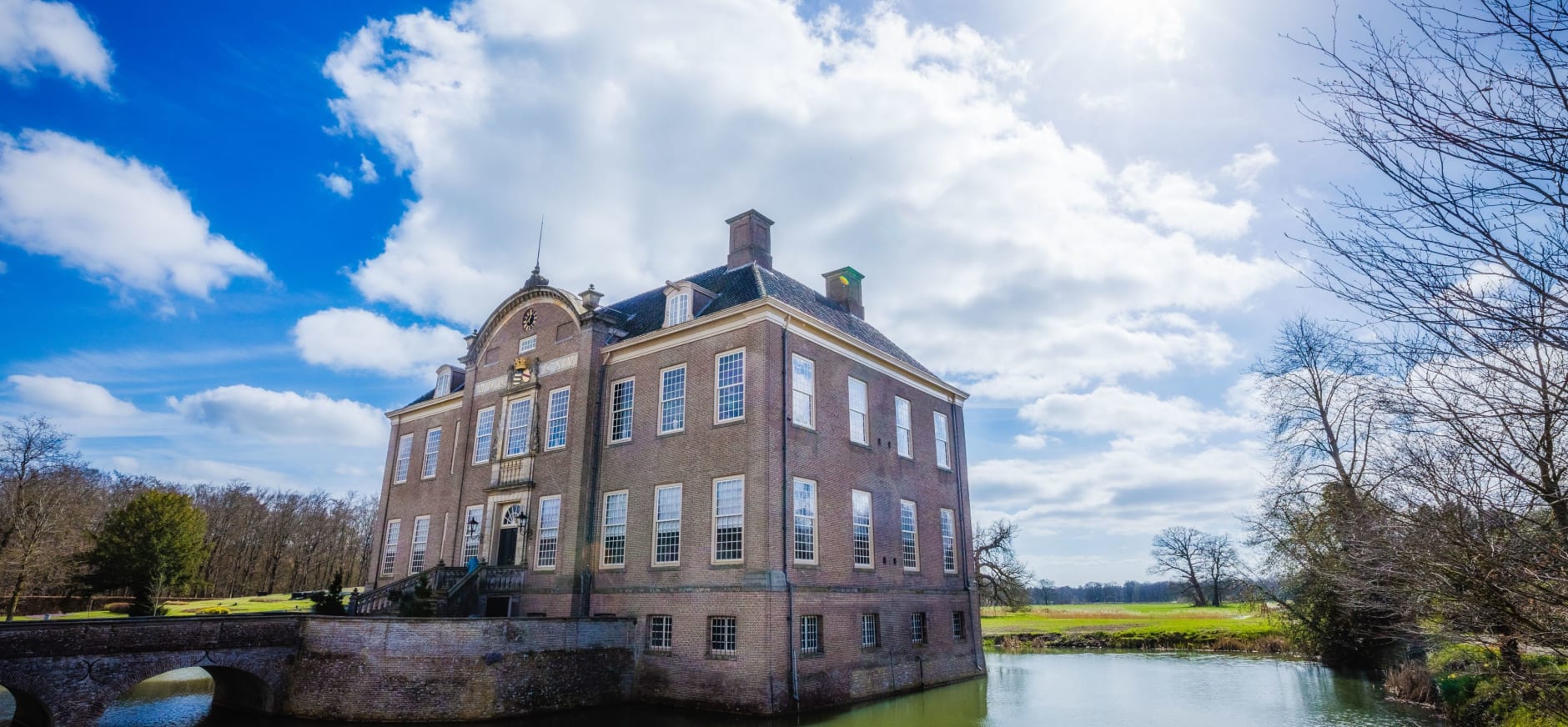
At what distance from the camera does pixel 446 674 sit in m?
16.8

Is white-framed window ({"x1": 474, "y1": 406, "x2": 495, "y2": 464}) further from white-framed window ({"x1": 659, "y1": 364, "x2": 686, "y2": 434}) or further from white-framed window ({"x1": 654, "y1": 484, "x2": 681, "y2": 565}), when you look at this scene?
white-framed window ({"x1": 654, "y1": 484, "x2": 681, "y2": 565})

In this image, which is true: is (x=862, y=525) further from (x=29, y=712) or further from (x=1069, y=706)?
(x=29, y=712)

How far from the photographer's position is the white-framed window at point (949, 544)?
84.6ft

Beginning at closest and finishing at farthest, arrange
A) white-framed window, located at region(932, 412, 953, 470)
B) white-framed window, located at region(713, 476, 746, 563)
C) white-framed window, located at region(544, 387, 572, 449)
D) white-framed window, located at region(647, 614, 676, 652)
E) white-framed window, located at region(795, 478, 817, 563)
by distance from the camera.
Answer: white-framed window, located at region(713, 476, 746, 563)
white-framed window, located at region(647, 614, 676, 652)
white-framed window, located at region(795, 478, 817, 563)
white-framed window, located at region(544, 387, 572, 449)
white-framed window, located at region(932, 412, 953, 470)

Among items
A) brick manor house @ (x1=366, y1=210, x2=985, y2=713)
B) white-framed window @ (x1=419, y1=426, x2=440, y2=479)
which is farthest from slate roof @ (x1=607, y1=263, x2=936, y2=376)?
white-framed window @ (x1=419, y1=426, x2=440, y2=479)

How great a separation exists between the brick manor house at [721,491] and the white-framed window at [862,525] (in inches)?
3.1

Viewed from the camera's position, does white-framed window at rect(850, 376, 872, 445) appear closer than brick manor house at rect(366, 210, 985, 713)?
No

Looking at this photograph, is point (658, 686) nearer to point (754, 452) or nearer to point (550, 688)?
point (550, 688)

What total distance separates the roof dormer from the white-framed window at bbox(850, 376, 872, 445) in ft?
16.9

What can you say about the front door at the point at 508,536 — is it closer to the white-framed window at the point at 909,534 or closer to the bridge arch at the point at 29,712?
the bridge arch at the point at 29,712

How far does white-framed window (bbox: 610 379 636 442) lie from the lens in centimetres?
2255

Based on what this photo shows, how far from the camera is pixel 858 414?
2320cm

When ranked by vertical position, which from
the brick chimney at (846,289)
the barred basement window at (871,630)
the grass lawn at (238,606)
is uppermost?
the brick chimney at (846,289)

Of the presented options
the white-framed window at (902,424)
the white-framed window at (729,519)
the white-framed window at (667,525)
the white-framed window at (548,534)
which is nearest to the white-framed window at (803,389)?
the white-framed window at (729,519)
